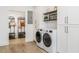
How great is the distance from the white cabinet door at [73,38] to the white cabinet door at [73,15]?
0.46ft

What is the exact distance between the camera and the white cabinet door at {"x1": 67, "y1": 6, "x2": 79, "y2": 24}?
2938 millimetres

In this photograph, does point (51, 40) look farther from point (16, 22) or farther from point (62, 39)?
point (16, 22)

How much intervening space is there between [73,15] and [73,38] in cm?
64

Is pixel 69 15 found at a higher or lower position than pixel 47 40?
higher

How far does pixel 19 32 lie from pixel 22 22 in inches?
39.1

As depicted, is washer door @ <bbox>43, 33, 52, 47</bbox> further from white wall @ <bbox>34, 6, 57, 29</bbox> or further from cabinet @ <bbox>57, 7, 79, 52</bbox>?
white wall @ <bbox>34, 6, 57, 29</bbox>

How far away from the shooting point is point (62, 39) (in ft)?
11.1

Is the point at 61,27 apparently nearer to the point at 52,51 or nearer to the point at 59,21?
the point at 59,21

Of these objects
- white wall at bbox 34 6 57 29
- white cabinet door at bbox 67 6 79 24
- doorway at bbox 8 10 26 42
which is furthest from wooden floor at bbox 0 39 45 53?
doorway at bbox 8 10 26 42

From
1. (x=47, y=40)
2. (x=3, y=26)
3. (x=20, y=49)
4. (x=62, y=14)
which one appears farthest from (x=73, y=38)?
(x=3, y=26)

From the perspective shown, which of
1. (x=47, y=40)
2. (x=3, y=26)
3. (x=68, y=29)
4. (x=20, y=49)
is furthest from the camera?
(x=3, y=26)

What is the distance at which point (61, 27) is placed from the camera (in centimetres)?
345
